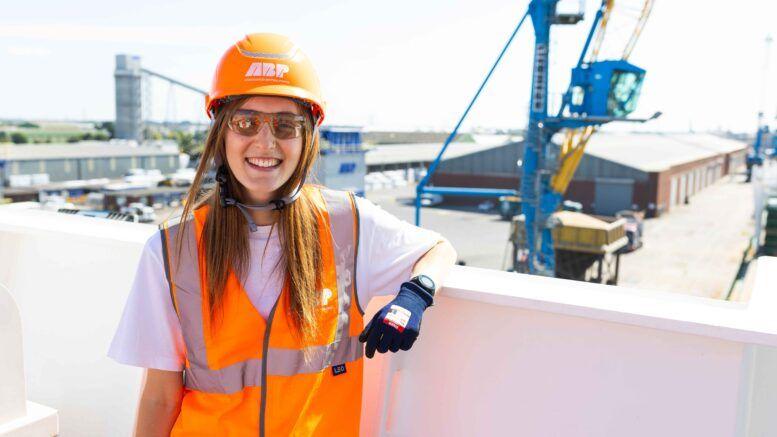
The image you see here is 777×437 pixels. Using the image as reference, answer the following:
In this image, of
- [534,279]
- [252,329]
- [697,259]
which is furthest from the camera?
[697,259]

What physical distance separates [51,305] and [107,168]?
57.6m

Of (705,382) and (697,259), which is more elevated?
(705,382)

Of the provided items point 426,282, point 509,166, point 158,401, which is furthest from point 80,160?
point 426,282

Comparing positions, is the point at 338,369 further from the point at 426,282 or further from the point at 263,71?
the point at 263,71

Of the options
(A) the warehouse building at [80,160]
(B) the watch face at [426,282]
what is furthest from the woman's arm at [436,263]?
(A) the warehouse building at [80,160]

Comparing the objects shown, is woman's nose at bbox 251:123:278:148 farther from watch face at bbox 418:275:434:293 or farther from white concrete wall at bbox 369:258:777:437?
white concrete wall at bbox 369:258:777:437

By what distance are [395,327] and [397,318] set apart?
0.09 ft

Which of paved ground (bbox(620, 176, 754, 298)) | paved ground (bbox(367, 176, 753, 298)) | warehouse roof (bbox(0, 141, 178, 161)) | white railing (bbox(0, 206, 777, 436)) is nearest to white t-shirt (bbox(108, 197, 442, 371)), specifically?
white railing (bbox(0, 206, 777, 436))

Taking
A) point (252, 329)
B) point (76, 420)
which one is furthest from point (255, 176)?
point (76, 420)

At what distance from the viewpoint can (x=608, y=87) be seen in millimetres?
25062

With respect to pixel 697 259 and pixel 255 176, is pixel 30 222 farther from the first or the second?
pixel 697 259

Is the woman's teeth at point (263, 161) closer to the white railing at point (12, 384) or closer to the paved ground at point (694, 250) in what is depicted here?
the white railing at point (12, 384)

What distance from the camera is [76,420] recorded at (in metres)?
3.04

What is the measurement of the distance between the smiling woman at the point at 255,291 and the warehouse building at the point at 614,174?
158ft
